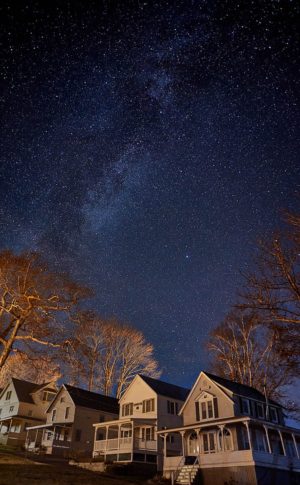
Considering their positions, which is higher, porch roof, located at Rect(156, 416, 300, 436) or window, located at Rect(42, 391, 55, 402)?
window, located at Rect(42, 391, 55, 402)

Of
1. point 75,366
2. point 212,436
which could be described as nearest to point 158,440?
point 212,436

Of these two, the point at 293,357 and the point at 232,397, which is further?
the point at 232,397

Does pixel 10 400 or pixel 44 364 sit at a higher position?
pixel 10 400

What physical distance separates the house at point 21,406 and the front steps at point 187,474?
93.2 feet

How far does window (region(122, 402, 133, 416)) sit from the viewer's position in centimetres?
3991

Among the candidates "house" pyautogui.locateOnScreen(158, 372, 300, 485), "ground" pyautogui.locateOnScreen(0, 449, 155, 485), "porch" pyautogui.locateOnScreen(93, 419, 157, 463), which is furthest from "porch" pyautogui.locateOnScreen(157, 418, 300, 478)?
"ground" pyautogui.locateOnScreen(0, 449, 155, 485)

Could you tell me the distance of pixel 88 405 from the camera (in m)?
Result: 43.7

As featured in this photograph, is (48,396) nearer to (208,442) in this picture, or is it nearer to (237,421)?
(208,442)

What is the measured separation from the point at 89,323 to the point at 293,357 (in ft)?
48.1

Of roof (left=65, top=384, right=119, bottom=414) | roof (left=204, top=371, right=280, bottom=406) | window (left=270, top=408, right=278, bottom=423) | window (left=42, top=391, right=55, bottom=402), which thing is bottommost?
window (left=270, top=408, right=278, bottom=423)

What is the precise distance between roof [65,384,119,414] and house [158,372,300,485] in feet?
47.7

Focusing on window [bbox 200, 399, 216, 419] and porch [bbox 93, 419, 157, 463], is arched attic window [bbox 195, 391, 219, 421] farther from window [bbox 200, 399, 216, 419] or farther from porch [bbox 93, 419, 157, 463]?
porch [bbox 93, 419, 157, 463]

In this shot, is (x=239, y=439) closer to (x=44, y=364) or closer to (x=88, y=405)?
(x=44, y=364)

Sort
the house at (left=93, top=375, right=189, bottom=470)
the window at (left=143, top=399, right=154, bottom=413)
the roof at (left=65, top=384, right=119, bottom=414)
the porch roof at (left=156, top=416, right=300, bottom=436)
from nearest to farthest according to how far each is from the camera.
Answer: the porch roof at (left=156, top=416, right=300, bottom=436) < the house at (left=93, top=375, right=189, bottom=470) < the window at (left=143, top=399, right=154, bottom=413) < the roof at (left=65, top=384, right=119, bottom=414)
